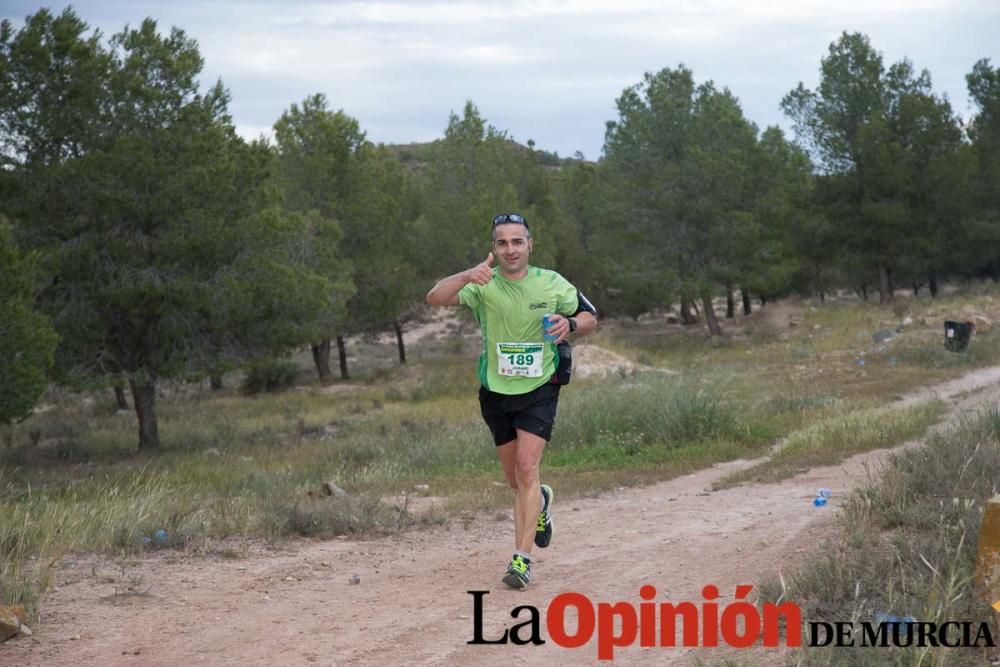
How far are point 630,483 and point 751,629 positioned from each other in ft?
20.1

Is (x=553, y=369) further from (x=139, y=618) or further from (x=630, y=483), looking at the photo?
(x=630, y=483)

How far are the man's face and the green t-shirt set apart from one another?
3.9 inches

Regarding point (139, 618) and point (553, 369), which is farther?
→ point (553, 369)

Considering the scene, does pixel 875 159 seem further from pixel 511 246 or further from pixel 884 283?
pixel 511 246

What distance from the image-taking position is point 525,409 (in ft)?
20.4

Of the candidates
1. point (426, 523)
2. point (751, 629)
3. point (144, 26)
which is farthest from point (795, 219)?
point (751, 629)

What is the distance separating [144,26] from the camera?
22.6 metres

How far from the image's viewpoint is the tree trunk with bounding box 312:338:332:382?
1530 inches

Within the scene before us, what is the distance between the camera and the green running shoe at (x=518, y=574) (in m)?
6.02

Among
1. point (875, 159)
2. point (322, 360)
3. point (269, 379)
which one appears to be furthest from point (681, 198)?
point (269, 379)

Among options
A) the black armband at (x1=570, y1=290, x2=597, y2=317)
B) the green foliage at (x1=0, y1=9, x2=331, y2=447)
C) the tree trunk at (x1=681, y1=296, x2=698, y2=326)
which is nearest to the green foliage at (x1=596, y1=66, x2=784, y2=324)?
the tree trunk at (x1=681, y1=296, x2=698, y2=326)

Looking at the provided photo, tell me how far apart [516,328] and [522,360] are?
0.19 metres

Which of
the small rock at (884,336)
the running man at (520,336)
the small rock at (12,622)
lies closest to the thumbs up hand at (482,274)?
the running man at (520,336)

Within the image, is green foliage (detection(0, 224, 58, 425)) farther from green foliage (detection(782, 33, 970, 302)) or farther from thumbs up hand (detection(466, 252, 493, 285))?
green foliage (detection(782, 33, 970, 302))
